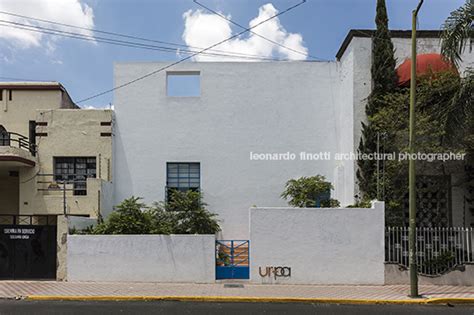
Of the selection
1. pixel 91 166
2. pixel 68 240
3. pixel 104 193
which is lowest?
pixel 68 240

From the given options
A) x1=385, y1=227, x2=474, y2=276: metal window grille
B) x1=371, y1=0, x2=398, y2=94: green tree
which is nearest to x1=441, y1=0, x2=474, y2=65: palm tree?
x1=371, y1=0, x2=398, y2=94: green tree

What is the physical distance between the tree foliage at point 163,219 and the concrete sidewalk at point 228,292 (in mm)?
1592

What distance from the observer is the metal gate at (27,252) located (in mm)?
11508

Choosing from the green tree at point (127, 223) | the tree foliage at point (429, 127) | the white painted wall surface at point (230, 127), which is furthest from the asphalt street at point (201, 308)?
the white painted wall surface at point (230, 127)

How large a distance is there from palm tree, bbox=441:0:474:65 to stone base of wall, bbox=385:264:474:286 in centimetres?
578

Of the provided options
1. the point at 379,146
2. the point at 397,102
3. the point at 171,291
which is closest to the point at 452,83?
the point at 397,102

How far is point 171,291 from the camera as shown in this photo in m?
10.2

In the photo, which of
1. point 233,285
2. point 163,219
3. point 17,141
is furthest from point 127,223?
point 17,141

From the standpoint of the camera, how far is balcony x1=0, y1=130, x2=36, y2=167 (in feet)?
43.4

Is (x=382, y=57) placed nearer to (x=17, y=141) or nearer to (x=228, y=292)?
(x=228, y=292)

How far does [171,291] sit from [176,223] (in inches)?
99.4

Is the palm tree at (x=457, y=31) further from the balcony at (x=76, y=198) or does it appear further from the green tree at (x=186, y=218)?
the balcony at (x=76, y=198)

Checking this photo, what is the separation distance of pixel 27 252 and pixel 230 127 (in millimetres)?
8158

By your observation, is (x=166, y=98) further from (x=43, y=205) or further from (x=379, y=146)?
(x=379, y=146)
